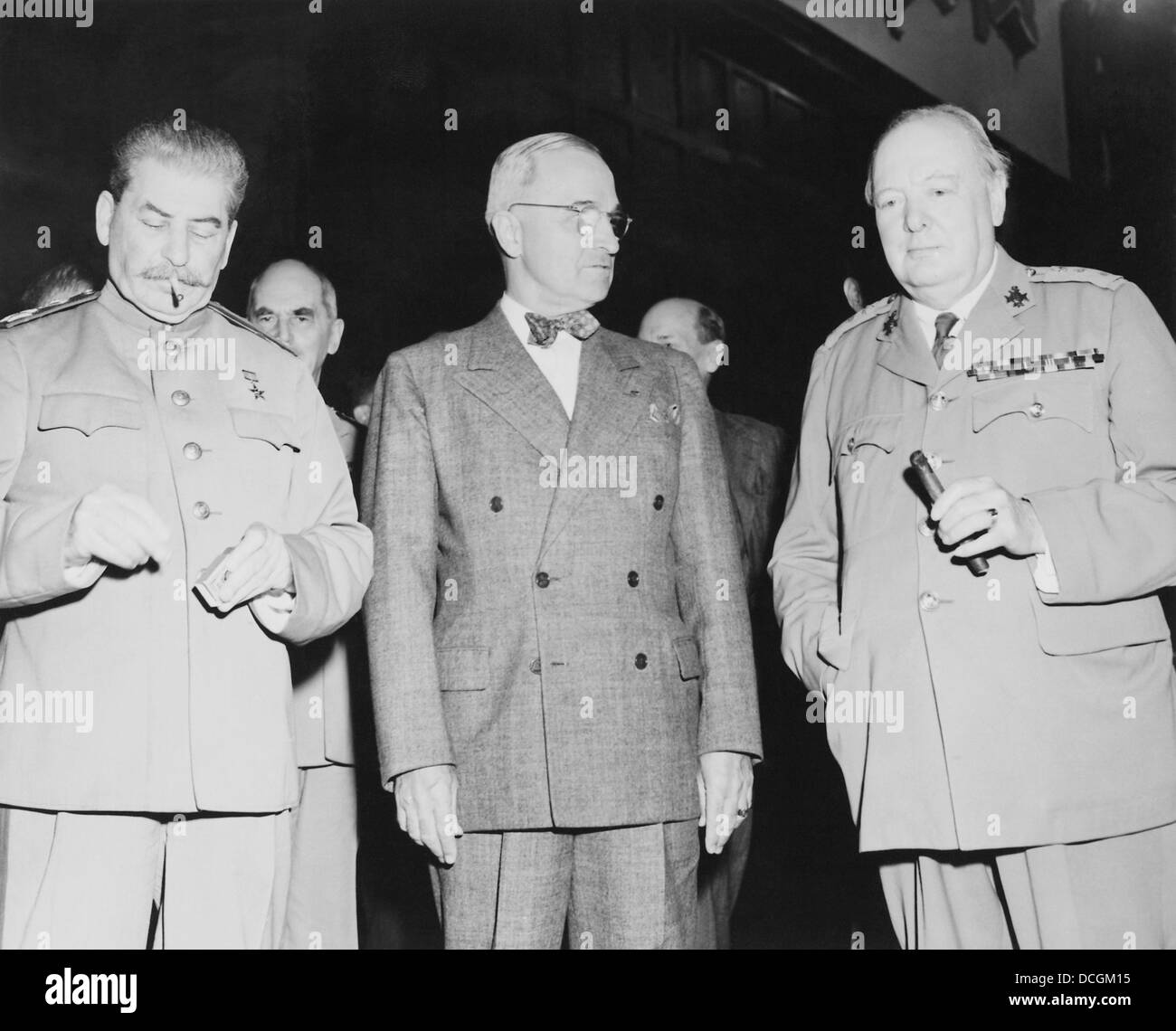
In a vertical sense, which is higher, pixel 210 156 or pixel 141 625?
pixel 210 156

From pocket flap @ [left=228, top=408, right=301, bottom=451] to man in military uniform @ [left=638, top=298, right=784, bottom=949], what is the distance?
1.11m

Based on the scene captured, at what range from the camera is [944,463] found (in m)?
3.25

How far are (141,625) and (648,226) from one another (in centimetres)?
225

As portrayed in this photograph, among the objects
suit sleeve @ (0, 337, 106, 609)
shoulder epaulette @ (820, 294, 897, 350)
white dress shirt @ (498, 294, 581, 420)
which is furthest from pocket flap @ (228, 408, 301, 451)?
shoulder epaulette @ (820, 294, 897, 350)

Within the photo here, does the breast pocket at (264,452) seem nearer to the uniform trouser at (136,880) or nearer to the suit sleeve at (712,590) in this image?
the uniform trouser at (136,880)

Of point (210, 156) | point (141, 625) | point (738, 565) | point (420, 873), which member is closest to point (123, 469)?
point (141, 625)

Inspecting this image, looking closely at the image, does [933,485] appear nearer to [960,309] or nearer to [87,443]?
[960,309]

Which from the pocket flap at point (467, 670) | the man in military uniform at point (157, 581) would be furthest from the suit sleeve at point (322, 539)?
the pocket flap at point (467, 670)

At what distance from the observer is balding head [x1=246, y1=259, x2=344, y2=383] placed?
429 centimetres

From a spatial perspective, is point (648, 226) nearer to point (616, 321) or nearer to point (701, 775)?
point (616, 321)

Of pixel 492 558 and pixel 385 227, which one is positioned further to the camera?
pixel 385 227

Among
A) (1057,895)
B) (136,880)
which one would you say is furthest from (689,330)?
(136,880)

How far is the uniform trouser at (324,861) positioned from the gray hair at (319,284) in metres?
1.30

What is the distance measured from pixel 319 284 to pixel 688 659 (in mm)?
1727
